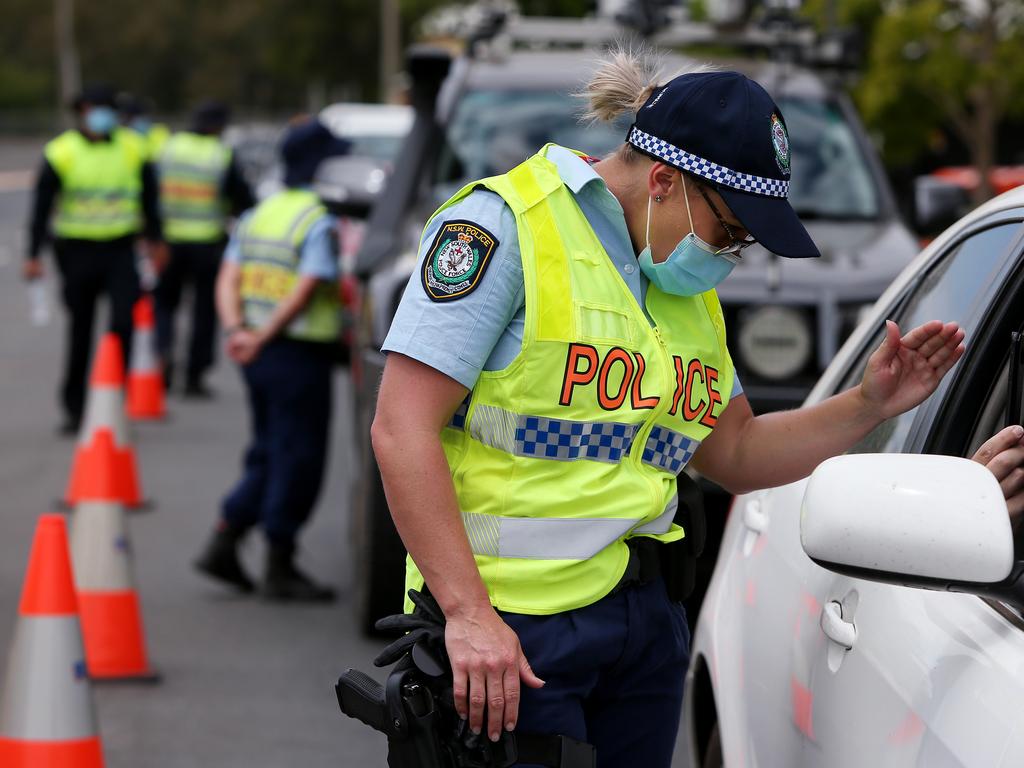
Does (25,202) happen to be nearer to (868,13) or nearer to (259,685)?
(868,13)

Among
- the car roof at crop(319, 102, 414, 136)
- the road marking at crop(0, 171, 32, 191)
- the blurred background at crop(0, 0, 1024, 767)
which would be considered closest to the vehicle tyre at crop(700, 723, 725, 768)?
the blurred background at crop(0, 0, 1024, 767)

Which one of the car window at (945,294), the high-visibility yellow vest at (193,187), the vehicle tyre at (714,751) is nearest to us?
the car window at (945,294)

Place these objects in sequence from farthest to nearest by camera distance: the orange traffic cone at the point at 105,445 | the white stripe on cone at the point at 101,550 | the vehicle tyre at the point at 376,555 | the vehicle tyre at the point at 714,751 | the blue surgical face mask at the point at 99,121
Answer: the blue surgical face mask at the point at 99,121 → the orange traffic cone at the point at 105,445 → the white stripe on cone at the point at 101,550 → the vehicle tyre at the point at 376,555 → the vehicle tyre at the point at 714,751

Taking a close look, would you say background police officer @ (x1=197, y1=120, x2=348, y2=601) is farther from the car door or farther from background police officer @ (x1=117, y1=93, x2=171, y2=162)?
background police officer @ (x1=117, y1=93, x2=171, y2=162)

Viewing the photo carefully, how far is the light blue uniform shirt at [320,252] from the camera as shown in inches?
261

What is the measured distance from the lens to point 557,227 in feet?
8.55

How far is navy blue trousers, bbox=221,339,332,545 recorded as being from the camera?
22.0ft

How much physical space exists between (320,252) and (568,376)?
4.20 m

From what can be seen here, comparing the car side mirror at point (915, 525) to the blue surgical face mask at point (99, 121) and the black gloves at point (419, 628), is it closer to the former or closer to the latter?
the black gloves at point (419, 628)

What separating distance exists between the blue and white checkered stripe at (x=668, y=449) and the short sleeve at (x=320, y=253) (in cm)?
398

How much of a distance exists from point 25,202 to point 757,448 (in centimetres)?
4224

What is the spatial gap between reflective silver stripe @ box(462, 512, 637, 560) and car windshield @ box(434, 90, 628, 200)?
4153 mm

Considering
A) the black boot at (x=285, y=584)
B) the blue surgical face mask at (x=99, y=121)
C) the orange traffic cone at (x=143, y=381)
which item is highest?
the blue surgical face mask at (x=99, y=121)

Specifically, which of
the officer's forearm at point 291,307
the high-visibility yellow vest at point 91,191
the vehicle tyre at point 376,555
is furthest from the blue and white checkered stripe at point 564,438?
the high-visibility yellow vest at point 91,191
